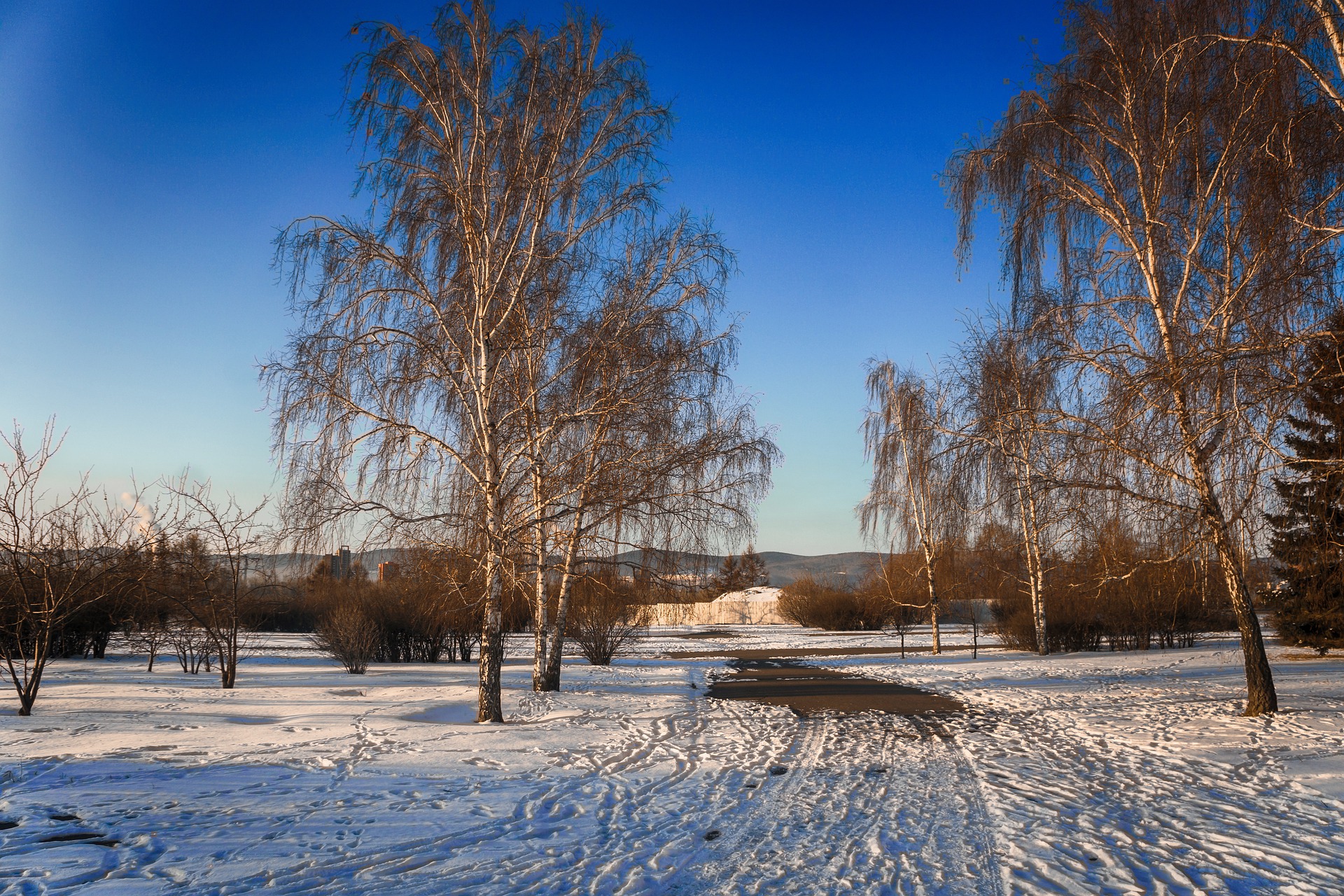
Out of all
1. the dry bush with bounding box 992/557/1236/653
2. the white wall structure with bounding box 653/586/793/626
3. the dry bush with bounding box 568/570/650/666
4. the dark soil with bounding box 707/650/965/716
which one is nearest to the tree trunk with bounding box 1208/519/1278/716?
the dark soil with bounding box 707/650/965/716

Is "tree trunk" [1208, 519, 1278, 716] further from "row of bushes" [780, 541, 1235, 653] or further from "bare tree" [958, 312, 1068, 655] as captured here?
"row of bushes" [780, 541, 1235, 653]

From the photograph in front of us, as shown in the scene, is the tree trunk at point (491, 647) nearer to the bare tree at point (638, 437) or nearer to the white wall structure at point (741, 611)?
the bare tree at point (638, 437)

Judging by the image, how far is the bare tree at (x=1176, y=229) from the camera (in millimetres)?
6645

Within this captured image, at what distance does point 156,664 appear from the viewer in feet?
64.6

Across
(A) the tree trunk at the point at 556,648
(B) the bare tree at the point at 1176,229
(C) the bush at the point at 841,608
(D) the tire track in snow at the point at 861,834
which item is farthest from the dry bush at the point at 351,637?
(C) the bush at the point at 841,608

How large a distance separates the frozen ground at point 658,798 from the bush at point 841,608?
3135 cm

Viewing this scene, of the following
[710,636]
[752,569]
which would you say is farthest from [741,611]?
[752,569]

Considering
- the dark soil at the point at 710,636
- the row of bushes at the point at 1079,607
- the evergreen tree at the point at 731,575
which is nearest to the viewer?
the row of bushes at the point at 1079,607

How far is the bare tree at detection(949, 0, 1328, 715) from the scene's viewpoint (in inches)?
262

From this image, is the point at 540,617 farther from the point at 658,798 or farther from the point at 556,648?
the point at 658,798

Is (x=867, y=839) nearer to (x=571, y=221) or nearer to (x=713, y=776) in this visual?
(x=713, y=776)

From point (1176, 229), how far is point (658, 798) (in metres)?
9.03

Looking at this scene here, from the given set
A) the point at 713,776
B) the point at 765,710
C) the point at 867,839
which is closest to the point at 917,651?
the point at 765,710

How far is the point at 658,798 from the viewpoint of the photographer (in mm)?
6355
